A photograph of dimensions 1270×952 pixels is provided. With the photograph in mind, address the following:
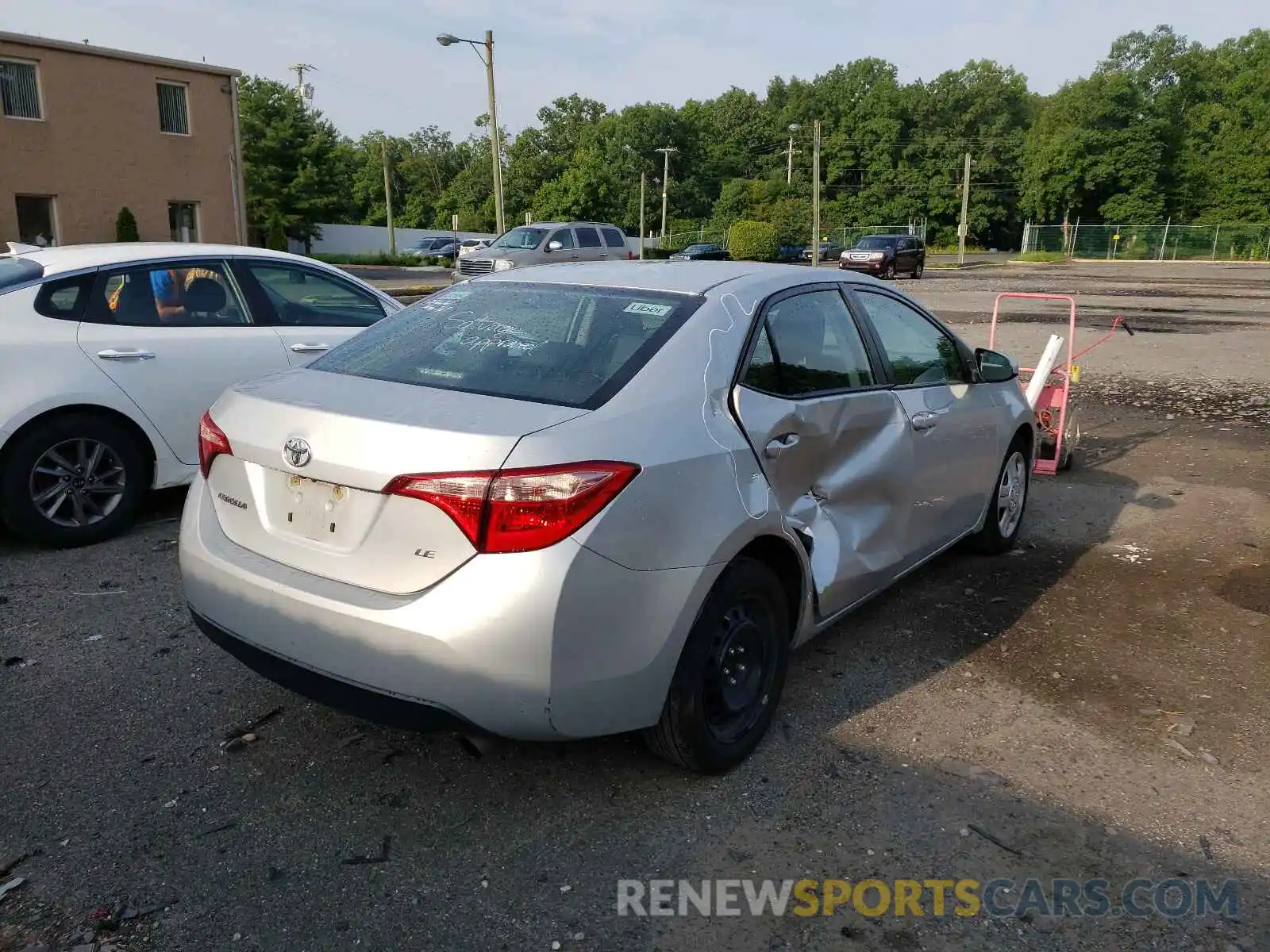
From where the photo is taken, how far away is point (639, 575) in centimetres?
270

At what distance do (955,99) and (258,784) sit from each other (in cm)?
10036

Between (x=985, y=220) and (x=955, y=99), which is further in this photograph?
(x=955, y=99)

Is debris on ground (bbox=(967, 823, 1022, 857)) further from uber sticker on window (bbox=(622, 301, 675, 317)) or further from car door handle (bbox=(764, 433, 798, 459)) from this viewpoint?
uber sticker on window (bbox=(622, 301, 675, 317))

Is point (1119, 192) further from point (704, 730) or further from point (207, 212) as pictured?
point (704, 730)

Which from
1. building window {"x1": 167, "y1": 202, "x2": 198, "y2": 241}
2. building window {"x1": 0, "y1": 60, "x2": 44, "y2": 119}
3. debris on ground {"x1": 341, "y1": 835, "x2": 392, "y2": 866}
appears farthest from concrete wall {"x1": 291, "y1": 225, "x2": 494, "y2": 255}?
debris on ground {"x1": 341, "y1": 835, "x2": 392, "y2": 866}

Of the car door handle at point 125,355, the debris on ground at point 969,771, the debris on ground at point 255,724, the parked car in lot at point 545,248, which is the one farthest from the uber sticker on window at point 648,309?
the parked car in lot at point 545,248

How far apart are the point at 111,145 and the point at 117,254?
84.5 feet

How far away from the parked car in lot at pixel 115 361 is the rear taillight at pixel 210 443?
2319mm

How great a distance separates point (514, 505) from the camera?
256cm

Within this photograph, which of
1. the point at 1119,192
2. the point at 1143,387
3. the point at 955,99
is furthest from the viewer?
the point at 955,99

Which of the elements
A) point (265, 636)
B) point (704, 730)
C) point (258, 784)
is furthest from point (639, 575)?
point (258, 784)

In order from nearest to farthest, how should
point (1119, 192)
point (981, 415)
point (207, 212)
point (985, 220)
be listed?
point (981, 415) < point (207, 212) < point (1119, 192) < point (985, 220)

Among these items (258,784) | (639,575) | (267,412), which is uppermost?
(267,412)

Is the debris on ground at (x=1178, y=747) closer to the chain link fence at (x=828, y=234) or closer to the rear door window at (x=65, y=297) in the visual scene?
the rear door window at (x=65, y=297)
